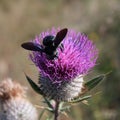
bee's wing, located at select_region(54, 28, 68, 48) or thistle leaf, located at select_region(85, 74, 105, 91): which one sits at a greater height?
bee's wing, located at select_region(54, 28, 68, 48)

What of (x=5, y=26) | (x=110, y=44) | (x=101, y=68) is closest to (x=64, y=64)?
(x=101, y=68)

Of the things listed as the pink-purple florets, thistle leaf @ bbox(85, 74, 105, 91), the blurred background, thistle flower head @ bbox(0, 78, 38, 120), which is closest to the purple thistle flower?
the pink-purple florets

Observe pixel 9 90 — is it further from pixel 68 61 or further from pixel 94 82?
pixel 94 82

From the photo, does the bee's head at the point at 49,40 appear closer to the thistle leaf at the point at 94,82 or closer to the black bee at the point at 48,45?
the black bee at the point at 48,45

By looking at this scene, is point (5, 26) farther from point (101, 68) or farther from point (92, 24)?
point (101, 68)

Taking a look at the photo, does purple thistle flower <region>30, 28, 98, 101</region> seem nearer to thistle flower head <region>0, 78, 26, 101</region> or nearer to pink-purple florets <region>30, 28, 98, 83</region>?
pink-purple florets <region>30, 28, 98, 83</region>

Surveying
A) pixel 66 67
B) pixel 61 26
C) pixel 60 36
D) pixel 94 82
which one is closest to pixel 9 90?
pixel 66 67
